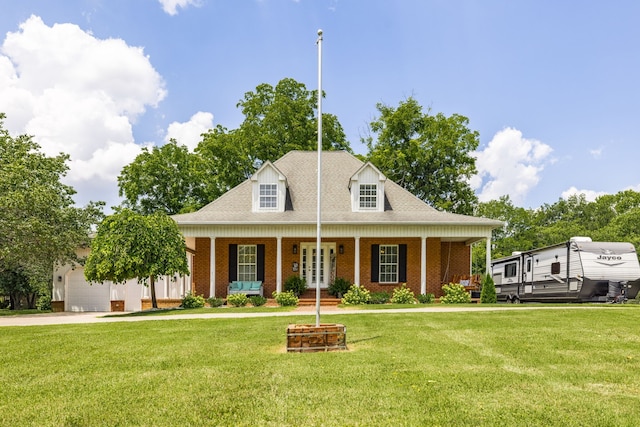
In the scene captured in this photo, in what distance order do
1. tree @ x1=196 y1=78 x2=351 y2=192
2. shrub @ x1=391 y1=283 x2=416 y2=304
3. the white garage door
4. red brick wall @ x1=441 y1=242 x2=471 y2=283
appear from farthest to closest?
tree @ x1=196 y1=78 x2=351 y2=192 < red brick wall @ x1=441 y1=242 x2=471 y2=283 < the white garage door < shrub @ x1=391 y1=283 x2=416 y2=304

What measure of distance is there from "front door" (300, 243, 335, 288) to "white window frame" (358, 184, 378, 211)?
223cm

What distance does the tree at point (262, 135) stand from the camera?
3378 cm

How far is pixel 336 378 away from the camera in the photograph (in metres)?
6.48

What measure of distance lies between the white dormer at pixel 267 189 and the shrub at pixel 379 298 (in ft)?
18.2

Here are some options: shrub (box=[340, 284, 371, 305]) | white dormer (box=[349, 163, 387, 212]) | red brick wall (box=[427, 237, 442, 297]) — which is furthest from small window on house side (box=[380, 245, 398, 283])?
shrub (box=[340, 284, 371, 305])

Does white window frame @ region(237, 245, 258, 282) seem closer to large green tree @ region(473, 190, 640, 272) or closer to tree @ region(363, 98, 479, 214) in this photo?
tree @ region(363, 98, 479, 214)

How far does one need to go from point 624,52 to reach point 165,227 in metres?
16.6

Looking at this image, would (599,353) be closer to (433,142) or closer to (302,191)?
(302,191)

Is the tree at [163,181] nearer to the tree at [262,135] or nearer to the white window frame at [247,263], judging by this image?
the tree at [262,135]

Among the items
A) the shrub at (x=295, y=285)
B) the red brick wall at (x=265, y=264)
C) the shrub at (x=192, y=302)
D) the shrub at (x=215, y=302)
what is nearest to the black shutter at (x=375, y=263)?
the shrub at (x=295, y=285)

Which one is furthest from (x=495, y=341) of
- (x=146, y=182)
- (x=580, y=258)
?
(x=146, y=182)

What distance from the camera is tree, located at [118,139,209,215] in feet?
118

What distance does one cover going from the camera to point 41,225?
21.3 metres

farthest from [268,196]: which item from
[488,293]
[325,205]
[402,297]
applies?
[488,293]
